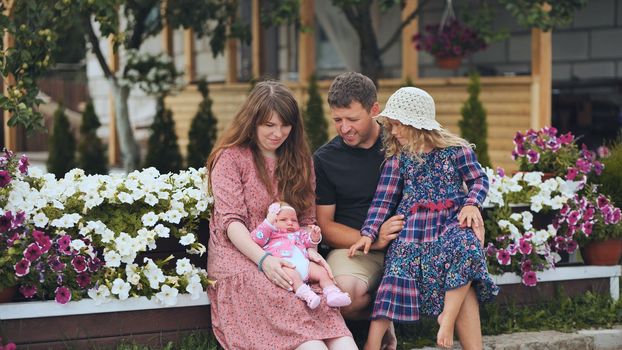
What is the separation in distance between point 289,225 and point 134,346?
0.91 metres

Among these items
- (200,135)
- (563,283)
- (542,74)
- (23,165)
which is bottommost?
(563,283)

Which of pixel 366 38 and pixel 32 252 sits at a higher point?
pixel 366 38

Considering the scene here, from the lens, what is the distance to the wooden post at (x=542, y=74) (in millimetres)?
9758

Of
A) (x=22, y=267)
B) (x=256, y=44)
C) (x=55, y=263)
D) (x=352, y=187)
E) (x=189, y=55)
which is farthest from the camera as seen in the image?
(x=189, y=55)

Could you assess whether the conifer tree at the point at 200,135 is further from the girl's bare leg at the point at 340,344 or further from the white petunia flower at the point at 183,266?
the girl's bare leg at the point at 340,344

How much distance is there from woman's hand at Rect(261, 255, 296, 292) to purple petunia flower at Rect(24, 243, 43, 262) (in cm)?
99

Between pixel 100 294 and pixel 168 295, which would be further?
pixel 168 295

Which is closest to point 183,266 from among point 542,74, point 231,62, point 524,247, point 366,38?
point 524,247

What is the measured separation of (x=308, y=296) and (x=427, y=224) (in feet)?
2.42

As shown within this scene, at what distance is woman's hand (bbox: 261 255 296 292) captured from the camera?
4.10 metres

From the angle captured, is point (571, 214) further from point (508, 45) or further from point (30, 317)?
point (508, 45)

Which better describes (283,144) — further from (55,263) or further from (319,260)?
(55,263)

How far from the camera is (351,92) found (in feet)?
14.8

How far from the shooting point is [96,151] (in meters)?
12.2
